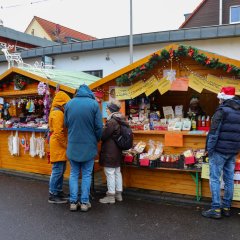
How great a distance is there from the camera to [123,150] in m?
5.45

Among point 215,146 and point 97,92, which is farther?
point 97,92

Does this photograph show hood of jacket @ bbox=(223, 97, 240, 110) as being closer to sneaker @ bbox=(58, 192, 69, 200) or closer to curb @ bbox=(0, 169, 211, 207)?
curb @ bbox=(0, 169, 211, 207)

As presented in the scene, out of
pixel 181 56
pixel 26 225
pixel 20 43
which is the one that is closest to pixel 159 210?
pixel 26 225

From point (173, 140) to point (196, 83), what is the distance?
40.5 inches

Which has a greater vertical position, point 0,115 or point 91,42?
point 91,42

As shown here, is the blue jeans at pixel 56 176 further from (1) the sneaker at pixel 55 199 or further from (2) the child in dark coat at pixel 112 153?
(2) the child in dark coat at pixel 112 153

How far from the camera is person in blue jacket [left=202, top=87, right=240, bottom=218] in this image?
4.27 m

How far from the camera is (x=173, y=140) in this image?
Answer: 17.7 feet

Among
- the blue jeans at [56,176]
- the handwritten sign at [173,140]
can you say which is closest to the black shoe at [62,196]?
the blue jeans at [56,176]

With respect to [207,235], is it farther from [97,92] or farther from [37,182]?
[37,182]

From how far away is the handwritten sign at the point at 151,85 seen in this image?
5.56 m

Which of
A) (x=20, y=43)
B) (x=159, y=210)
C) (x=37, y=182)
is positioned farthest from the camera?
(x=20, y=43)

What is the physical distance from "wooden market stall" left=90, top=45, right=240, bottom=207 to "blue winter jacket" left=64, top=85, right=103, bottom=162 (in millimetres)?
1138

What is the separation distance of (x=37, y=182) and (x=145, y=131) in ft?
8.63
